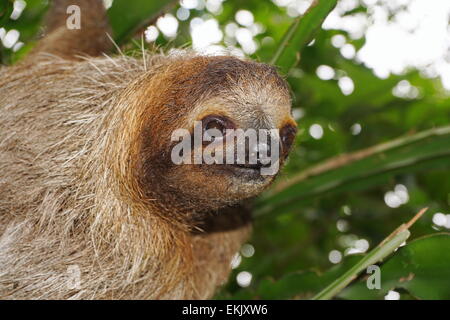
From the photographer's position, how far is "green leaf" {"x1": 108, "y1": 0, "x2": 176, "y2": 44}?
12.5ft

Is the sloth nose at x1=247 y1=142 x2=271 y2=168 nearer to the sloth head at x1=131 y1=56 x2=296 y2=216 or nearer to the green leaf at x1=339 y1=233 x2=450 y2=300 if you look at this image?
the sloth head at x1=131 y1=56 x2=296 y2=216

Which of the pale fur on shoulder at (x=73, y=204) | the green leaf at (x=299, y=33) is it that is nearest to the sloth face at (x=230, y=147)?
the pale fur on shoulder at (x=73, y=204)

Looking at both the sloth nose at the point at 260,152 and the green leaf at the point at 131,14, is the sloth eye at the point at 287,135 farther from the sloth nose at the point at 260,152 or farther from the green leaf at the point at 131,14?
the green leaf at the point at 131,14

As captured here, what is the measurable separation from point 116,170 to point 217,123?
70 cm

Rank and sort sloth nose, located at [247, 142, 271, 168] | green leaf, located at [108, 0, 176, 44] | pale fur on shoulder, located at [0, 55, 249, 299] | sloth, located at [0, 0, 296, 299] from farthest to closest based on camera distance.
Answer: green leaf, located at [108, 0, 176, 44] → pale fur on shoulder, located at [0, 55, 249, 299] → sloth, located at [0, 0, 296, 299] → sloth nose, located at [247, 142, 271, 168]

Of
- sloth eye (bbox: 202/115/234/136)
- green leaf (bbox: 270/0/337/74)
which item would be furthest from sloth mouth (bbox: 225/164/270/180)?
green leaf (bbox: 270/0/337/74)

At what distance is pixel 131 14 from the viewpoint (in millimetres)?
3840

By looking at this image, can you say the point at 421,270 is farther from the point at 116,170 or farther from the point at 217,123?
the point at 116,170

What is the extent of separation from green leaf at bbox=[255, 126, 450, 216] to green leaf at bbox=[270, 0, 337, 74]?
1.16 meters

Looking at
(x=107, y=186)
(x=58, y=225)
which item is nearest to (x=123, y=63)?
(x=107, y=186)

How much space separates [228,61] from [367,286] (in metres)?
1.49

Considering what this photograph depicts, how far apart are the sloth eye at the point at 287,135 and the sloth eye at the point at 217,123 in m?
→ 0.32

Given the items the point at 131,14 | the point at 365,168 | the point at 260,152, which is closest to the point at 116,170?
the point at 260,152

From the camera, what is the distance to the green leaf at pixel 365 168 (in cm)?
Answer: 404
